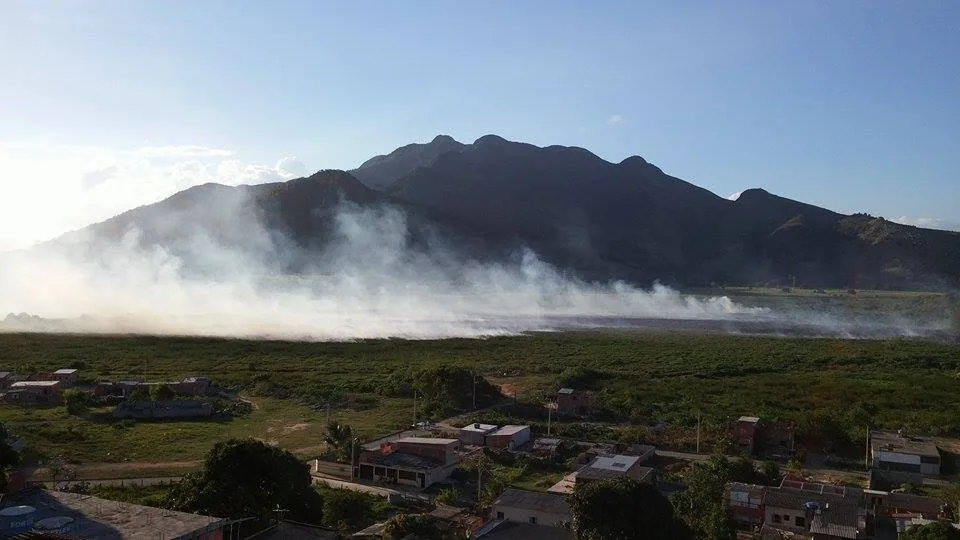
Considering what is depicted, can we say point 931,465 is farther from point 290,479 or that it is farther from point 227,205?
point 227,205

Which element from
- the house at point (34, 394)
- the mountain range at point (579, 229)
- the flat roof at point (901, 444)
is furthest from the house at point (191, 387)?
the mountain range at point (579, 229)

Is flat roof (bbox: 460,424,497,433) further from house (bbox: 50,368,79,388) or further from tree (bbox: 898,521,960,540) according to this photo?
house (bbox: 50,368,79,388)

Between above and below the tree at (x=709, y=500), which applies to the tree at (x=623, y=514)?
above

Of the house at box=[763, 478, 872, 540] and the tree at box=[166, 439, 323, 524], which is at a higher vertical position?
the tree at box=[166, 439, 323, 524]

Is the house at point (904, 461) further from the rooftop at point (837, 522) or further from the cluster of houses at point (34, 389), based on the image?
the cluster of houses at point (34, 389)

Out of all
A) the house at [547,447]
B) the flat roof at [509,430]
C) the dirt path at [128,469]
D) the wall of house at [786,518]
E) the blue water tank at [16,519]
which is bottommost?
the wall of house at [786,518]

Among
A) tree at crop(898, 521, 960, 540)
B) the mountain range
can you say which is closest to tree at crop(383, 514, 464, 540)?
tree at crop(898, 521, 960, 540)

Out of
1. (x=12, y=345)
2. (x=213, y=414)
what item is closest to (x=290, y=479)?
(x=213, y=414)
